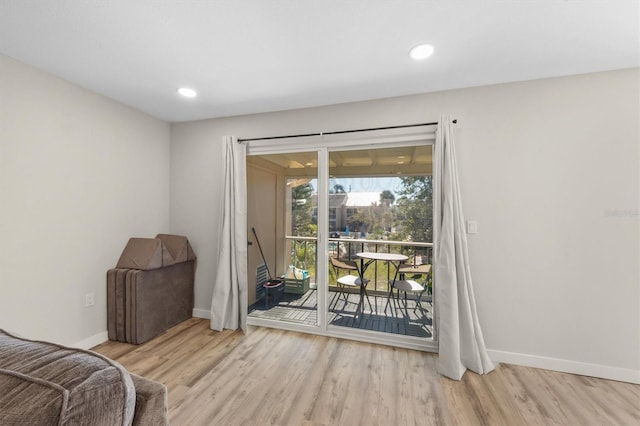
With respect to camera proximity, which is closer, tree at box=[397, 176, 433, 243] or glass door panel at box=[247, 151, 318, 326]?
tree at box=[397, 176, 433, 243]

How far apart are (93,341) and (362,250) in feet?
8.80

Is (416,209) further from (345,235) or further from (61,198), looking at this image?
(61,198)

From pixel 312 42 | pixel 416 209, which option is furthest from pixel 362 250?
pixel 312 42

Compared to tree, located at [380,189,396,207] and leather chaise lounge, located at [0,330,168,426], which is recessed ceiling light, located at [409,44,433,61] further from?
leather chaise lounge, located at [0,330,168,426]

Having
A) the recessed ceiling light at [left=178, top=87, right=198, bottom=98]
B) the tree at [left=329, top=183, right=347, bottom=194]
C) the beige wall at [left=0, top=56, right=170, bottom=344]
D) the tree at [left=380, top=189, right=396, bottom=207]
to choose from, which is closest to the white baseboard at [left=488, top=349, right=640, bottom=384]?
the tree at [left=380, top=189, right=396, bottom=207]

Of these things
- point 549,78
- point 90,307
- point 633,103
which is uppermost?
point 549,78

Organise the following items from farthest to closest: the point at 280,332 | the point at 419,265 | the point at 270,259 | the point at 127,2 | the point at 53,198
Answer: the point at 270,259 < the point at 280,332 < the point at 419,265 < the point at 53,198 < the point at 127,2

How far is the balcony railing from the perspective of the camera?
2652 millimetres

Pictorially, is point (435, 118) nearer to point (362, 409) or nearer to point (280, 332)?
point (362, 409)

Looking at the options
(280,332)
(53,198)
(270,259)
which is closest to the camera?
(53,198)

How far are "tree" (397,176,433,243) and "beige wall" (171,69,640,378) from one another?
0.33m

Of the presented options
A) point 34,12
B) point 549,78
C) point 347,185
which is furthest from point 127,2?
point 549,78

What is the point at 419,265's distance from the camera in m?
2.66

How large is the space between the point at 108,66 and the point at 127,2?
0.85 metres
